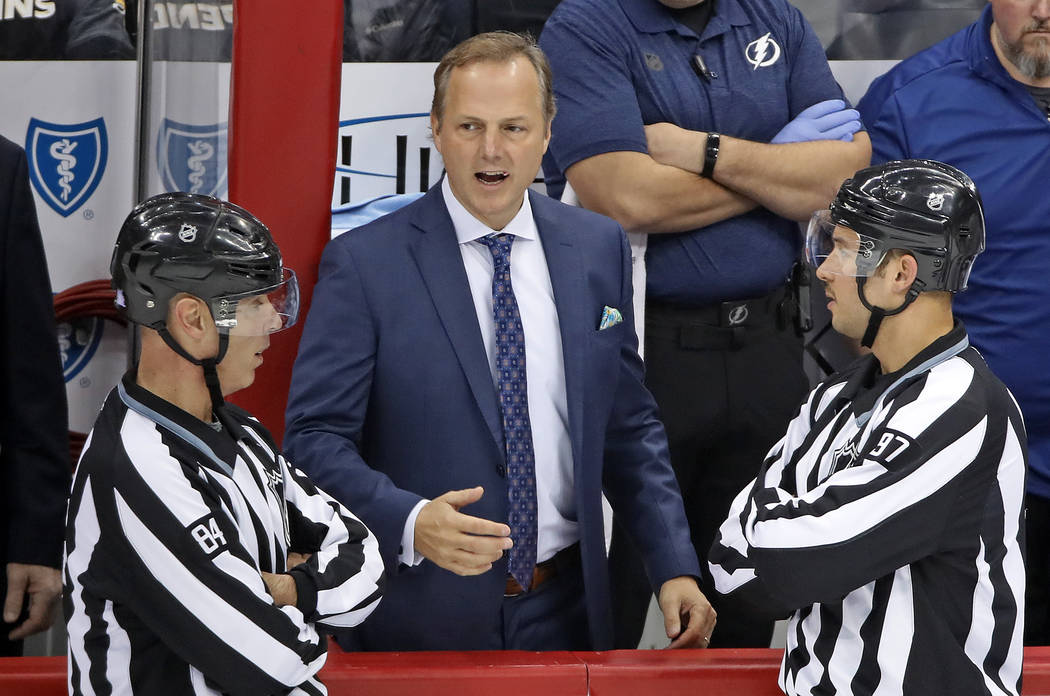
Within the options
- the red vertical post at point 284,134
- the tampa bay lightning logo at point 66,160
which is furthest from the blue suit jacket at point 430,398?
the tampa bay lightning logo at point 66,160

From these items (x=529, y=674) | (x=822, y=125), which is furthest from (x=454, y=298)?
(x=822, y=125)

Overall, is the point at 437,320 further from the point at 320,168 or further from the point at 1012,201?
the point at 1012,201

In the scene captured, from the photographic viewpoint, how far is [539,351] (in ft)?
7.39

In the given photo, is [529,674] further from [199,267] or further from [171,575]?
[199,267]

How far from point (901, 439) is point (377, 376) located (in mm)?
899

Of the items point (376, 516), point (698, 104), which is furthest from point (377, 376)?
point (698, 104)

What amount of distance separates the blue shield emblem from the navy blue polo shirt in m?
0.77

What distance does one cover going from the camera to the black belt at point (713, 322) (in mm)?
2889

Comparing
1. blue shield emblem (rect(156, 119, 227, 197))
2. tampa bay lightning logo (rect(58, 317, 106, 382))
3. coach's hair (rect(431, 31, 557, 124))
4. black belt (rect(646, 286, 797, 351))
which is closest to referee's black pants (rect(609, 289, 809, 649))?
black belt (rect(646, 286, 797, 351))

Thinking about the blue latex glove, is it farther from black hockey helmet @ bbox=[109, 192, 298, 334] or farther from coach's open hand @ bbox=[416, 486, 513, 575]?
black hockey helmet @ bbox=[109, 192, 298, 334]

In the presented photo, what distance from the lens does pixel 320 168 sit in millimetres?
2354

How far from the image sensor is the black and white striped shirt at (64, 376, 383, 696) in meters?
1.56

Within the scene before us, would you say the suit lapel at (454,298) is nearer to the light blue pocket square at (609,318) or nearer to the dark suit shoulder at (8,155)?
the light blue pocket square at (609,318)

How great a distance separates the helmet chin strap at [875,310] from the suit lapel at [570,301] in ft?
1.70
